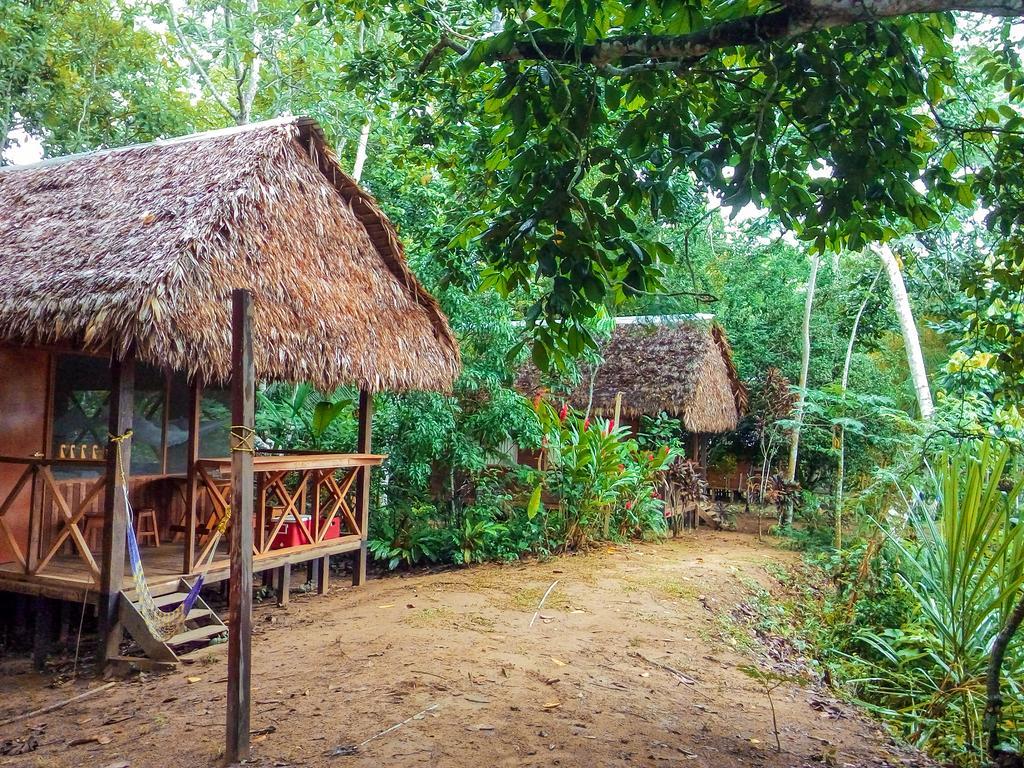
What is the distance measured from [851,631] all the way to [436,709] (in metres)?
4.13

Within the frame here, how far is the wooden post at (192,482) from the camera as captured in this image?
19.5 feet

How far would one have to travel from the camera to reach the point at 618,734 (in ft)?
12.6

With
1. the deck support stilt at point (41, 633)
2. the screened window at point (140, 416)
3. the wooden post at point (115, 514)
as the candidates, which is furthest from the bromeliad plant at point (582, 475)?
the deck support stilt at point (41, 633)

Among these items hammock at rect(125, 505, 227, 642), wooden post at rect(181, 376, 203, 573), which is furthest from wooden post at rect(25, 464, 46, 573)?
wooden post at rect(181, 376, 203, 573)

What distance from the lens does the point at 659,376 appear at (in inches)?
496

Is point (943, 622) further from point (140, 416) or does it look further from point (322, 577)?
point (140, 416)

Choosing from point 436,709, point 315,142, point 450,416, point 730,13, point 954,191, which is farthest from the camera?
point 450,416

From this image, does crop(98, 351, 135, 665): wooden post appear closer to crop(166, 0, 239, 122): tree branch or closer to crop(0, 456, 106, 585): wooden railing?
crop(0, 456, 106, 585): wooden railing

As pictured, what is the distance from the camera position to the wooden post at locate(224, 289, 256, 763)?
3416 mm

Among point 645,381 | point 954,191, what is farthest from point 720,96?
point 645,381

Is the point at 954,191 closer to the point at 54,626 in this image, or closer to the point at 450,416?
the point at 450,416

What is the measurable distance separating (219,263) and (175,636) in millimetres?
2553

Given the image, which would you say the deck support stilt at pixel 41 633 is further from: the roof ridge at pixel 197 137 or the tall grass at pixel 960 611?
the tall grass at pixel 960 611

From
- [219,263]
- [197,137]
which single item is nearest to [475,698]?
[219,263]
